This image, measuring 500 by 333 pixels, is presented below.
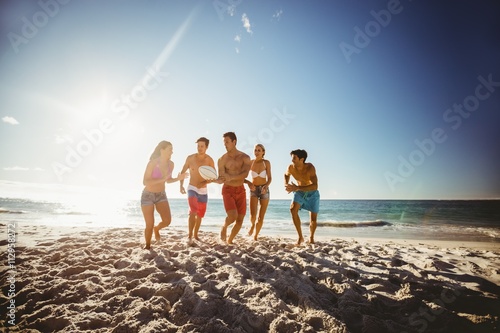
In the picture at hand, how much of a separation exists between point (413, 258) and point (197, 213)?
4.58m

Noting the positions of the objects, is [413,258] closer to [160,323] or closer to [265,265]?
[265,265]

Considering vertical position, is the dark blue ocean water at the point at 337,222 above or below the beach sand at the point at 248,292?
below

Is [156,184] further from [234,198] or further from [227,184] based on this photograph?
[234,198]

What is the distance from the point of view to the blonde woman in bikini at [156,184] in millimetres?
4461

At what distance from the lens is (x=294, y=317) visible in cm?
213

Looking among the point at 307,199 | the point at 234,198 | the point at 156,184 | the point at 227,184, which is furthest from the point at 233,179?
the point at 307,199

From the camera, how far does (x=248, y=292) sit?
2.54 meters

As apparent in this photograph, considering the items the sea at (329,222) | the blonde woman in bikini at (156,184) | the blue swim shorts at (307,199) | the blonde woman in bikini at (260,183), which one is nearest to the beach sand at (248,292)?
the blonde woman in bikini at (156,184)

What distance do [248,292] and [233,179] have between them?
2.73 m

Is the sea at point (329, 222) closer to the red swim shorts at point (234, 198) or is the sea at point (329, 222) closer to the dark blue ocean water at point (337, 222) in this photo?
the dark blue ocean water at point (337, 222)

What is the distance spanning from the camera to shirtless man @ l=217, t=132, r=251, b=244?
16.3ft

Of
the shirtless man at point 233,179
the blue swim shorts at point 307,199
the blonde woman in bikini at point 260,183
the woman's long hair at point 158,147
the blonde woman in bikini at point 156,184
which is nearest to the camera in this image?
the blonde woman in bikini at point 156,184

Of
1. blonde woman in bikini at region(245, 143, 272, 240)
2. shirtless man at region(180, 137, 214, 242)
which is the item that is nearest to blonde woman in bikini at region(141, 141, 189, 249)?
shirtless man at region(180, 137, 214, 242)

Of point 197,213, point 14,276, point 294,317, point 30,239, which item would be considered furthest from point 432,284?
point 30,239
